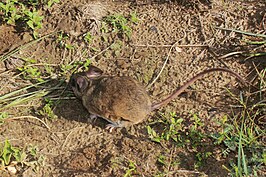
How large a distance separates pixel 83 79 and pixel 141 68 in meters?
0.76

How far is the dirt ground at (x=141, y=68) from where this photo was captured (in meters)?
4.68

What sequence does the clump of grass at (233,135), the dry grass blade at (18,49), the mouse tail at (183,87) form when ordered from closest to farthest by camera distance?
the clump of grass at (233,135), the mouse tail at (183,87), the dry grass blade at (18,49)

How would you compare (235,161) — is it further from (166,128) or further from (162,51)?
(162,51)

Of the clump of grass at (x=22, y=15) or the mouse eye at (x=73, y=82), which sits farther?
the clump of grass at (x=22, y=15)

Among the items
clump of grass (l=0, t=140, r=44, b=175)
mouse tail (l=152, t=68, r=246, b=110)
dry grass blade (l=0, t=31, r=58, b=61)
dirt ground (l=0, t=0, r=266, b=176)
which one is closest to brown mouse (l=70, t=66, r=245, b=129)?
mouse tail (l=152, t=68, r=246, b=110)

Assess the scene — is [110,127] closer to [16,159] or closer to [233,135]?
[16,159]

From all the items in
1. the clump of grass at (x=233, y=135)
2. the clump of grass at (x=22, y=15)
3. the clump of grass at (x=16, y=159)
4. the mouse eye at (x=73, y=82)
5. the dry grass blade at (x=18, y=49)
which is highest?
the clump of grass at (x=22, y=15)

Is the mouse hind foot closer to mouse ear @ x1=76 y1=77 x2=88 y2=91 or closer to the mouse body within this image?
the mouse body

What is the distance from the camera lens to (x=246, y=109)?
4863 millimetres

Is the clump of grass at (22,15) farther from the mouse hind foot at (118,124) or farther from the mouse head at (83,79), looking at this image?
the mouse hind foot at (118,124)

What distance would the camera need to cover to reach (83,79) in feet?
16.6

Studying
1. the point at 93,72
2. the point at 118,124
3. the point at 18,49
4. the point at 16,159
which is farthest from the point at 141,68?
the point at 16,159

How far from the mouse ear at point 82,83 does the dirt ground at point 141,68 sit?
0.35 meters

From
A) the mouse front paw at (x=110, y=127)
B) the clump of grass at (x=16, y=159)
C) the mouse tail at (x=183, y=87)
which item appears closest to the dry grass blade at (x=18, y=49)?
the clump of grass at (x=16, y=159)
